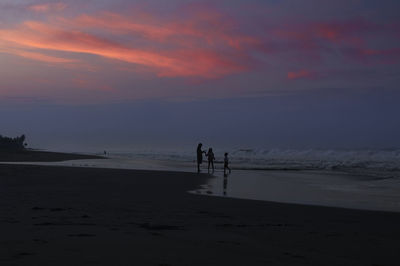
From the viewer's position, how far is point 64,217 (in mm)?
9125

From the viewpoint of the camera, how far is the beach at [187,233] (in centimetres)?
596

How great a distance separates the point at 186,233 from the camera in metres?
7.78

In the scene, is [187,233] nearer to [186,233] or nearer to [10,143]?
[186,233]

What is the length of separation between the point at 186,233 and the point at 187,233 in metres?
0.02

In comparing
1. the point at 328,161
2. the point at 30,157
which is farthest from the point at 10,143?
the point at 328,161

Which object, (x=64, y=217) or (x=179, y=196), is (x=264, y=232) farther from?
(x=179, y=196)

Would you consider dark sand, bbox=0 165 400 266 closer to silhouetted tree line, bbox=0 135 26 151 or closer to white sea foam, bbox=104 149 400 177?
white sea foam, bbox=104 149 400 177

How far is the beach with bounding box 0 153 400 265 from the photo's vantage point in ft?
19.5

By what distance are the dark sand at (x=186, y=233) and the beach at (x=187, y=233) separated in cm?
1

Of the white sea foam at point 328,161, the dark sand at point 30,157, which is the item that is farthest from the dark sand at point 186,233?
the dark sand at point 30,157

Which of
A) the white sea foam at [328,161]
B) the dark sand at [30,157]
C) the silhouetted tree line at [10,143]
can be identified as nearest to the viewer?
the white sea foam at [328,161]

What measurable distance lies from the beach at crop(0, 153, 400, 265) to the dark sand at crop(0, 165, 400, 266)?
0.01m

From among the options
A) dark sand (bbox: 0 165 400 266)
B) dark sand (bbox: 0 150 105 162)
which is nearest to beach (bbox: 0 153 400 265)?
dark sand (bbox: 0 165 400 266)

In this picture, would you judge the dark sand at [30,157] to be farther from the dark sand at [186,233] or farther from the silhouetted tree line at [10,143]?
the dark sand at [186,233]
